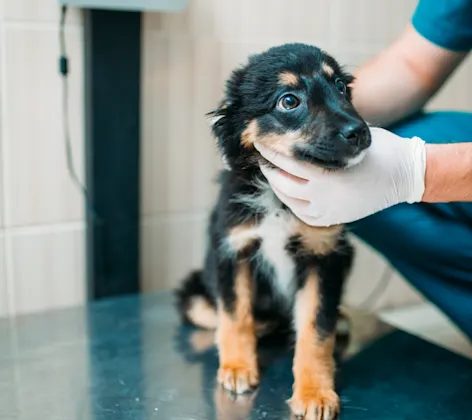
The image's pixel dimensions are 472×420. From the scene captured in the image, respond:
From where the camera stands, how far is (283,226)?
1.24 meters

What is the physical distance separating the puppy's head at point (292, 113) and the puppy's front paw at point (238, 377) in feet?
1.32

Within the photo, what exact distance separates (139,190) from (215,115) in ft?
2.08

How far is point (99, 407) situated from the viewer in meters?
1.17

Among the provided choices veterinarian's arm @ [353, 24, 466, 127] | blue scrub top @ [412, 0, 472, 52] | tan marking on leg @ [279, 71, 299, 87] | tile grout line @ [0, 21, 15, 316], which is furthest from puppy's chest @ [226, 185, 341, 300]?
tile grout line @ [0, 21, 15, 316]

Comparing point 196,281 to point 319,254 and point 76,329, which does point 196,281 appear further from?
point 319,254

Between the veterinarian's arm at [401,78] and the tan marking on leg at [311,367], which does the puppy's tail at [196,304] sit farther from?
the veterinarian's arm at [401,78]

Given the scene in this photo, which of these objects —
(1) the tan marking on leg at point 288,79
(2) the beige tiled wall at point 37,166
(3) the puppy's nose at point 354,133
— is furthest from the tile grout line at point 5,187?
(3) the puppy's nose at point 354,133

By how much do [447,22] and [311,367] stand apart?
0.87m

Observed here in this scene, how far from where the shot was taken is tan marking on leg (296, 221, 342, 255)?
3.99 feet

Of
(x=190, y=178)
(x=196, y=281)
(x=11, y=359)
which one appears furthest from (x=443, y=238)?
(x=11, y=359)

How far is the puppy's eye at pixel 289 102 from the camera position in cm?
110

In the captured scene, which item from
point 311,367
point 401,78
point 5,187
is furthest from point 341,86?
point 5,187

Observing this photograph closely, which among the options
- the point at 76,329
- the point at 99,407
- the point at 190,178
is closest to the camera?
the point at 99,407

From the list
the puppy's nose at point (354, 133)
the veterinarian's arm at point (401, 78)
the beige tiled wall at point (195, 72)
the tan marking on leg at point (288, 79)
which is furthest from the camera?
the beige tiled wall at point (195, 72)
